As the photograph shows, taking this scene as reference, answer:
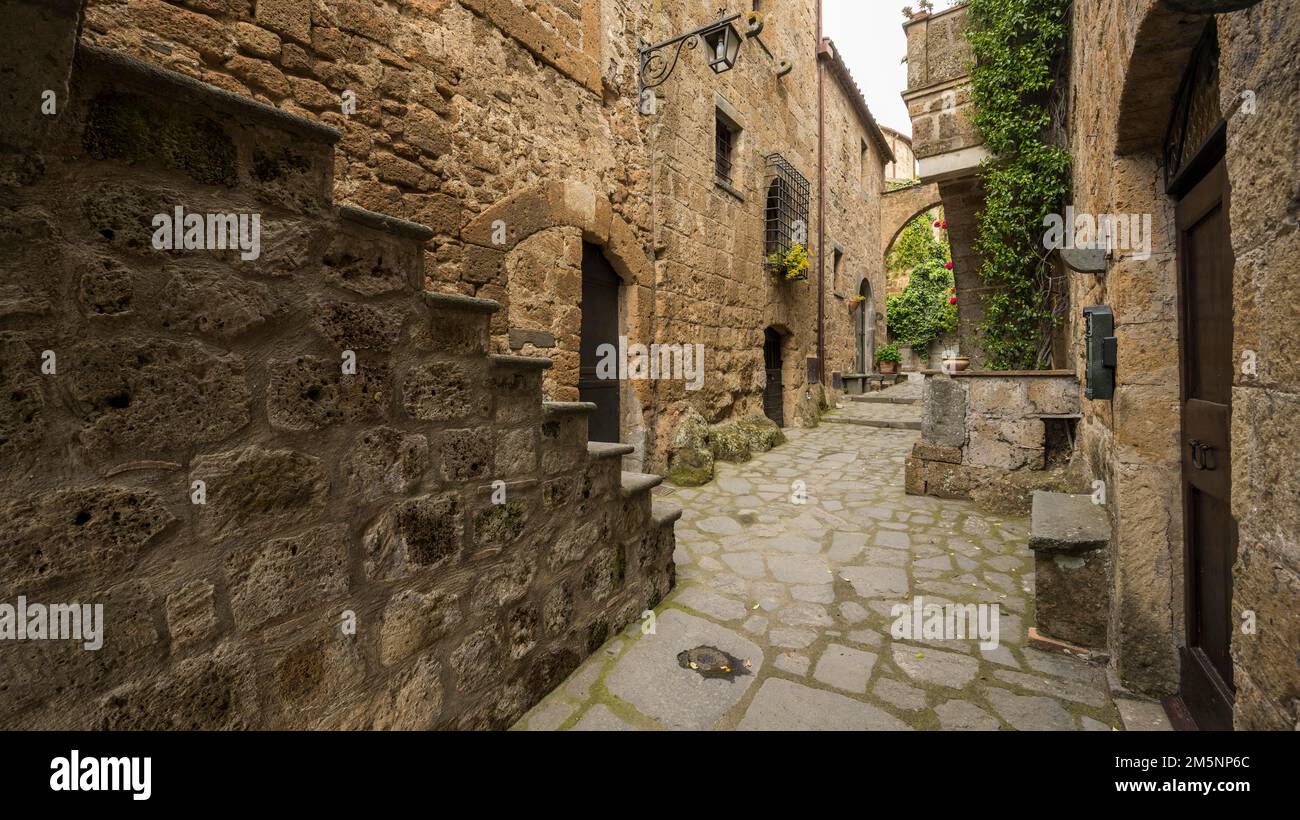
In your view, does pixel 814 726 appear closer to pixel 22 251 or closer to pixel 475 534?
pixel 475 534

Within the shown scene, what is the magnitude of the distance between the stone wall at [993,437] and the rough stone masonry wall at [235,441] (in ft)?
13.5

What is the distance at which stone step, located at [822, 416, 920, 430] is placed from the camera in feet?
27.5

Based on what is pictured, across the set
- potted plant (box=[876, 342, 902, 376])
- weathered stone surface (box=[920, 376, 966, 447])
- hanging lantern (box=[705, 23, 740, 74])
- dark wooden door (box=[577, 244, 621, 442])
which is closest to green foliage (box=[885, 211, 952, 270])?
potted plant (box=[876, 342, 902, 376])

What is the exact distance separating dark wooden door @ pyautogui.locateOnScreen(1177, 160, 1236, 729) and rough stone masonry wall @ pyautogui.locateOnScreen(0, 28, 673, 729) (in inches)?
87.0

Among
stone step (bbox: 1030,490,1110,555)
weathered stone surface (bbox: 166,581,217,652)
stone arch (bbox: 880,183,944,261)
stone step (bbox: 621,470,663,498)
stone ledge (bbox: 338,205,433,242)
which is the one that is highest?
stone arch (bbox: 880,183,944,261)

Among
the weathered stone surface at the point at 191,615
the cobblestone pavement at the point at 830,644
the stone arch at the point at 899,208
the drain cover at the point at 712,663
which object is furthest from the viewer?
the stone arch at the point at 899,208

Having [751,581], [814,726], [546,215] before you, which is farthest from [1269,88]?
[546,215]

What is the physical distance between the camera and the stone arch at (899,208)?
1458 centimetres

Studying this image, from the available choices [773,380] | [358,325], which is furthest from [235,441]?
[773,380]

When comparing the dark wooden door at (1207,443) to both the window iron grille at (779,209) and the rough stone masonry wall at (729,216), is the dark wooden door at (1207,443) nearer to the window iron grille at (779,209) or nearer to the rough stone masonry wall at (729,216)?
the rough stone masonry wall at (729,216)

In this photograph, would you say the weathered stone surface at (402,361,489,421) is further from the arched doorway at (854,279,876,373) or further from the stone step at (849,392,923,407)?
the arched doorway at (854,279,876,373)

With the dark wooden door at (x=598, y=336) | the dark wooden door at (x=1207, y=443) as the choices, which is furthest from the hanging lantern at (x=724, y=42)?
the dark wooden door at (x=1207, y=443)

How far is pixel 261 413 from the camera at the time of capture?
1.23 metres

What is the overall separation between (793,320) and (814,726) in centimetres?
780
